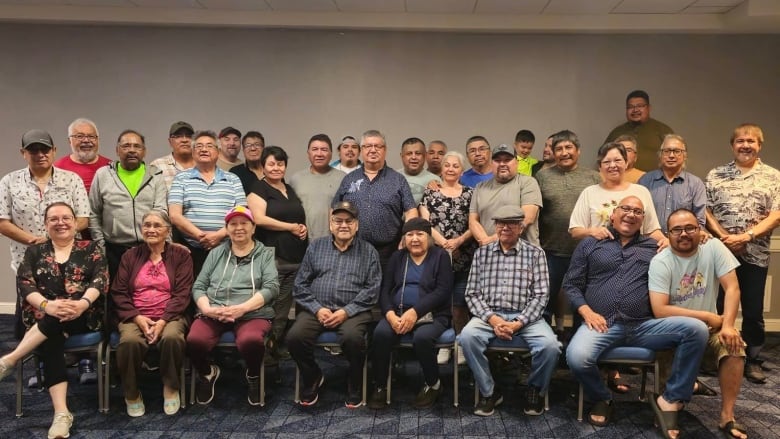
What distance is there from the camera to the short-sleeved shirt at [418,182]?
398cm

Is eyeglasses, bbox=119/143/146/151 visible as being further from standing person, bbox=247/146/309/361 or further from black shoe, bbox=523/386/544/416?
black shoe, bbox=523/386/544/416

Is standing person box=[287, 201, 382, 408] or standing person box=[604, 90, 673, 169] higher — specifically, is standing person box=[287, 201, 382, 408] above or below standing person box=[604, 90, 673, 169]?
below

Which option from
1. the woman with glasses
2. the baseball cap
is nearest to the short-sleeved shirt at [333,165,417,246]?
the woman with glasses

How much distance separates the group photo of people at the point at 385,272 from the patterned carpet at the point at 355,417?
5 centimetres

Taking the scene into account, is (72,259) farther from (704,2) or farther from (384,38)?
(704,2)

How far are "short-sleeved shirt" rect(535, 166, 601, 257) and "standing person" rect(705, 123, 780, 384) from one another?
2.78 ft

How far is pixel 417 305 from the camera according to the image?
331 cm

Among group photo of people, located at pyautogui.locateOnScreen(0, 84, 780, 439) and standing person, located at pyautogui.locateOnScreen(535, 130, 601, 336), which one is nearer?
group photo of people, located at pyautogui.locateOnScreen(0, 84, 780, 439)

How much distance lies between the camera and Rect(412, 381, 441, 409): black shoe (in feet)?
10.7

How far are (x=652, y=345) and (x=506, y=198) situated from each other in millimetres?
1214

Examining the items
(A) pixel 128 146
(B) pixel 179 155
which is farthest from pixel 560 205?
(A) pixel 128 146

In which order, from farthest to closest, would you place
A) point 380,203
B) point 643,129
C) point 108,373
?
1. point 643,129
2. point 380,203
3. point 108,373

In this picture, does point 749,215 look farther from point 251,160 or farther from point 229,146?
point 229,146

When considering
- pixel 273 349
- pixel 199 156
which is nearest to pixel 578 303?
pixel 273 349
